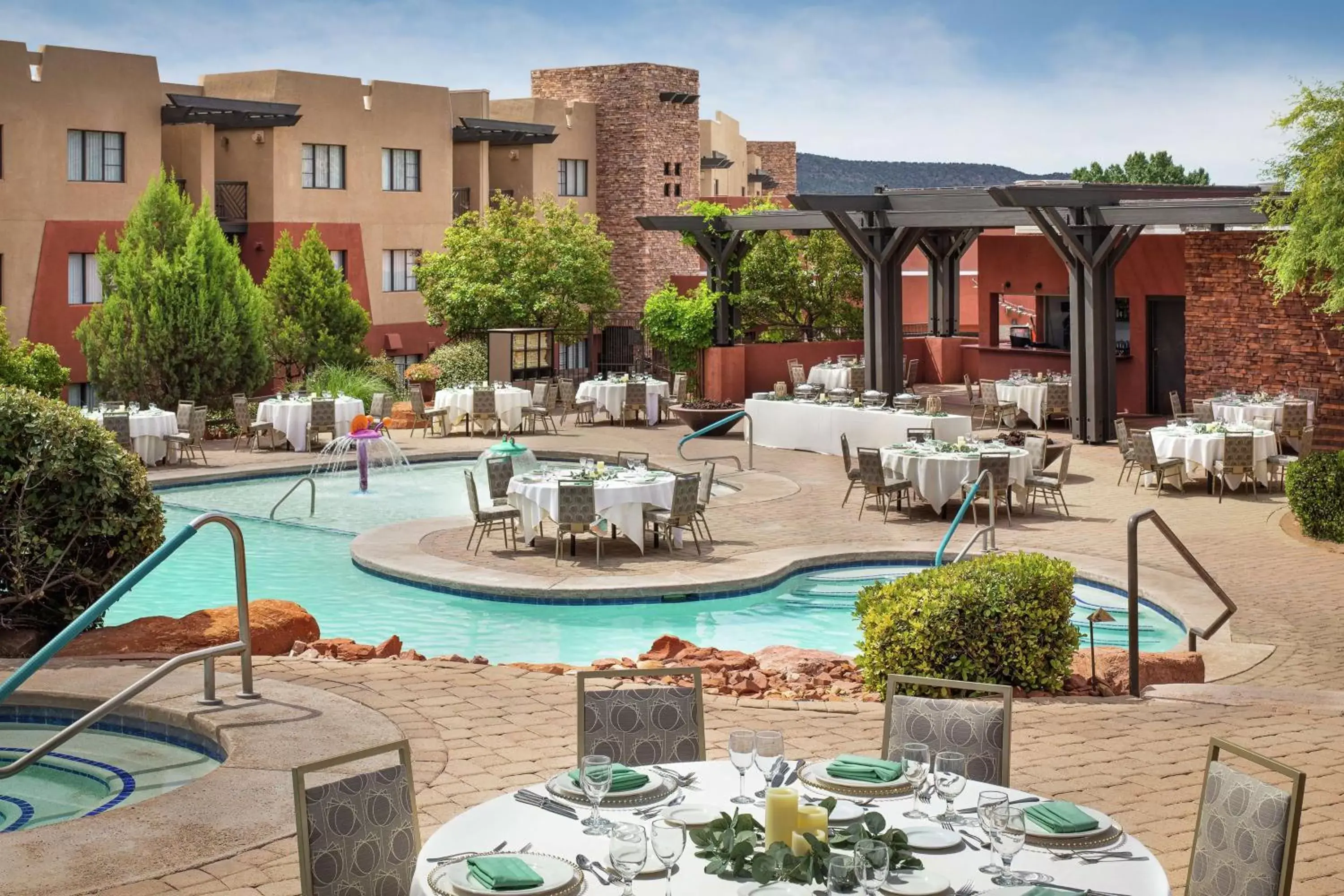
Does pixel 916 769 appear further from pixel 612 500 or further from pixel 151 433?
pixel 151 433

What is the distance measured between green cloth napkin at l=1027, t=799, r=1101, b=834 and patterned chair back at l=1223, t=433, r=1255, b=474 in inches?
608

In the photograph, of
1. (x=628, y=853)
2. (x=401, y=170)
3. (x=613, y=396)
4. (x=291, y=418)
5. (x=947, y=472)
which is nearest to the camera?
(x=628, y=853)

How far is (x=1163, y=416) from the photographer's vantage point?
29016 millimetres

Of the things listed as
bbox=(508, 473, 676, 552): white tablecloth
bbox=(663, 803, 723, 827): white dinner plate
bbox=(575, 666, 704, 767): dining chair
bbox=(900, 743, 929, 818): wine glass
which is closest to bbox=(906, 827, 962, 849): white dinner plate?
bbox=(900, 743, 929, 818): wine glass

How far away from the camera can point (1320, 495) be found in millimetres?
15883

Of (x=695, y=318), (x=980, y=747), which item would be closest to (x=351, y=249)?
(x=695, y=318)

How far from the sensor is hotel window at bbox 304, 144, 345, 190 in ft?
123

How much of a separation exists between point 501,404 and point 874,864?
24.3 m

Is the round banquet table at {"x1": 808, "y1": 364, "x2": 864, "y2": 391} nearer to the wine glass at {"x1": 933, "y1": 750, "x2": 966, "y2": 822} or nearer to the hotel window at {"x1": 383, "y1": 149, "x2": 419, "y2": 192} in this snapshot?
the hotel window at {"x1": 383, "y1": 149, "x2": 419, "y2": 192}

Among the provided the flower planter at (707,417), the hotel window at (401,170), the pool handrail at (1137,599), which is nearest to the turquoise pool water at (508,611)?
the pool handrail at (1137,599)

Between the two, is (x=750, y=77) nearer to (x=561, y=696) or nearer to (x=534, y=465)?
(x=534, y=465)

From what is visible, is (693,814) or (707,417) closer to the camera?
(693,814)

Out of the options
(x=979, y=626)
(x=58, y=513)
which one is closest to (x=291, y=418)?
(x=58, y=513)

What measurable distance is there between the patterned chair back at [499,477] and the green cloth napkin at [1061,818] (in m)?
12.7
